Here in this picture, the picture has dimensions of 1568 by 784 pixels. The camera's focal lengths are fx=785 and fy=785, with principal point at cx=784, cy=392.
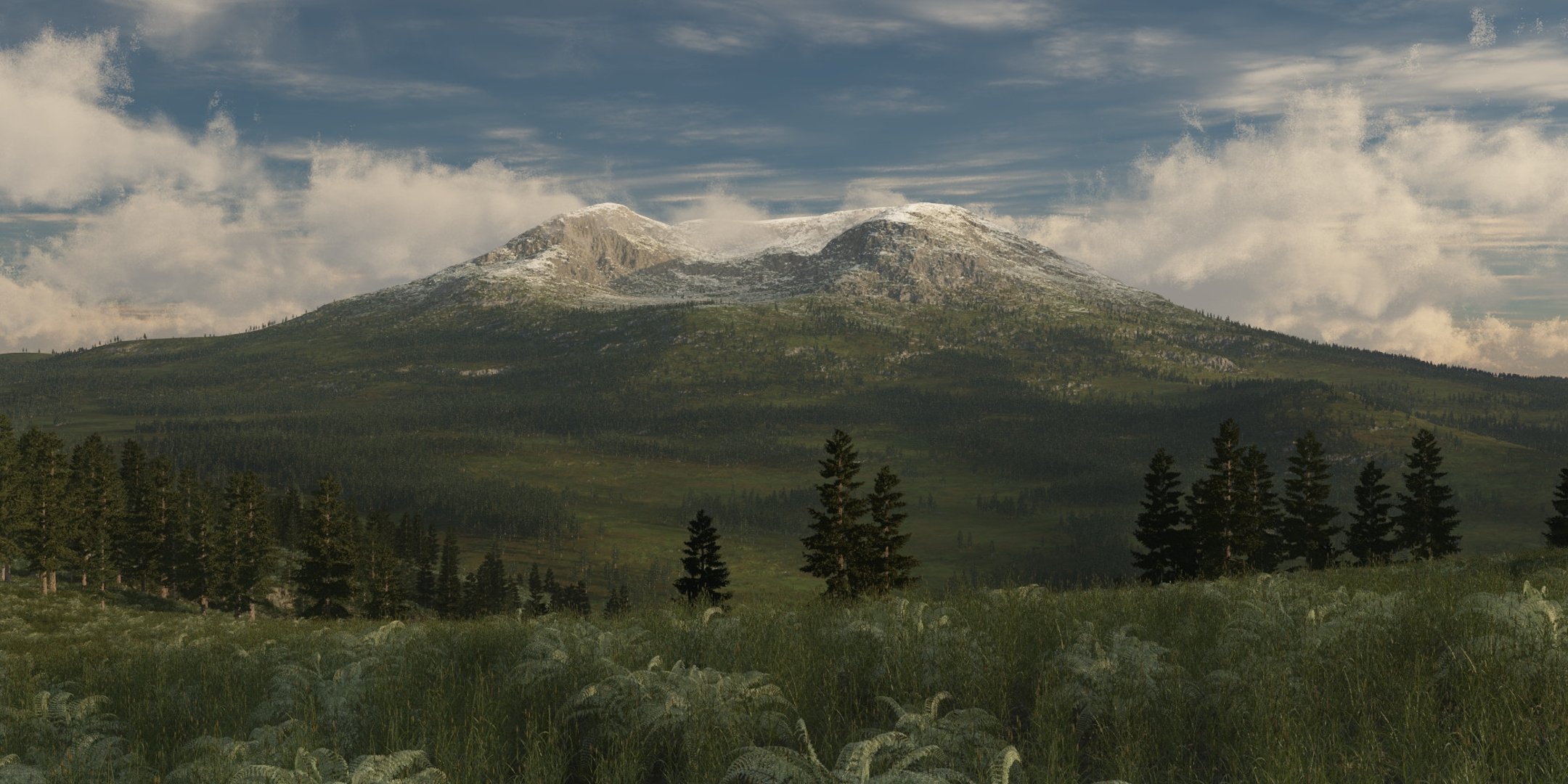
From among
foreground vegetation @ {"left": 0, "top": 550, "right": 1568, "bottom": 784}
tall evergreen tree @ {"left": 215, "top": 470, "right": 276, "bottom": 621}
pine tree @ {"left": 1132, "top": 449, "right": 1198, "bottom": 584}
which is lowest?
tall evergreen tree @ {"left": 215, "top": 470, "right": 276, "bottom": 621}

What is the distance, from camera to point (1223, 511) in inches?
2196

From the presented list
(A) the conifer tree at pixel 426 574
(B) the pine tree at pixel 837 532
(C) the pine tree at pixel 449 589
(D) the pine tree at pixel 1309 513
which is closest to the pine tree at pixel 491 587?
(C) the pine tree at pixel 449 589

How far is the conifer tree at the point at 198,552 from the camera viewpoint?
83250 mm

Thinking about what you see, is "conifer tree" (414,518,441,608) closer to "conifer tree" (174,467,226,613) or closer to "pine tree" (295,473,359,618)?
"conifer tree" (174,467,226,613)

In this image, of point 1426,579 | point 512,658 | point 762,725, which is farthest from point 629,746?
point 1426,579

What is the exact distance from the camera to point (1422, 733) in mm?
5219

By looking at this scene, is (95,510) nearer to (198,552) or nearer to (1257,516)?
(198,552)

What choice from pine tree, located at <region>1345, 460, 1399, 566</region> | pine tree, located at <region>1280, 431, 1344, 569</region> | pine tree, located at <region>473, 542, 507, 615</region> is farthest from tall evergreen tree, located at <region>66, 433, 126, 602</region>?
pine tree, located at <region>1345, 460, 1399, 566</region>

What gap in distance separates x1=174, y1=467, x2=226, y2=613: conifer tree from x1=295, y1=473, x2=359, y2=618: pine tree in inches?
623

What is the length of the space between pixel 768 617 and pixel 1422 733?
7517mm

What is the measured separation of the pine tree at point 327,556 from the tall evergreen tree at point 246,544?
1549 cm

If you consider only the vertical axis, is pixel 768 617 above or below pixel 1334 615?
below

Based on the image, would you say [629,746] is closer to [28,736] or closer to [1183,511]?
[28,736]

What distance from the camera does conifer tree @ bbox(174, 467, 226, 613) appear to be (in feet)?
273
